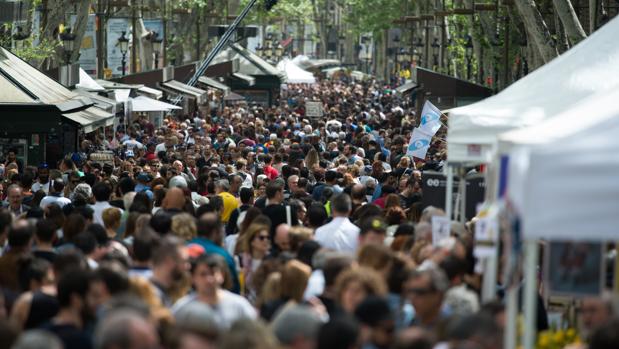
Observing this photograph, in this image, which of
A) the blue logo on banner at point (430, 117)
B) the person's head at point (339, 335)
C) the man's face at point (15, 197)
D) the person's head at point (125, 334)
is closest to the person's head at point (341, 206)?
the man's face at point (15, 197)

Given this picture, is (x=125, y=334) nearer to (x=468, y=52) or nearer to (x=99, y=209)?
(x=99, y=209)

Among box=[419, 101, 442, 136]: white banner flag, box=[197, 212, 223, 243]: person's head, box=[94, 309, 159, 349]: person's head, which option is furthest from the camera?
box=[419, 101, 442, 136]: white banner flag

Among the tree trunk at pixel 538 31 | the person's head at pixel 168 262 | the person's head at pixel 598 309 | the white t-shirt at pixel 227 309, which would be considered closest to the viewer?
the person's head at pixel 598 309

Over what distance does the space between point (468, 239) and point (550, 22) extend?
2793 cm

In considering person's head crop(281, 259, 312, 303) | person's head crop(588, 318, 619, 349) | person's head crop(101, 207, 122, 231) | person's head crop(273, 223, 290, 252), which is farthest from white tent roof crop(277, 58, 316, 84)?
person's head crop(588, 318, 619, 349)

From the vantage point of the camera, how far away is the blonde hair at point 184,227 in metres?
11.0

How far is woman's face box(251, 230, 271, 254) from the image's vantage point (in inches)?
437

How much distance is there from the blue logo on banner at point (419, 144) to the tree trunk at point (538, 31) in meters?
4.35

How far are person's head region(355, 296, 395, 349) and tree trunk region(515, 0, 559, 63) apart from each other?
17.8 meters

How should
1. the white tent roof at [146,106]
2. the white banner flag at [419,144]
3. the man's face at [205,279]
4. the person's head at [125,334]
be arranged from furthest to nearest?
the white tent roof at [146,106]
the white banner flag at [419,144]
the man's face at [205,279]
the person's head at [125,334]

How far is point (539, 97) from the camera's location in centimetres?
1252

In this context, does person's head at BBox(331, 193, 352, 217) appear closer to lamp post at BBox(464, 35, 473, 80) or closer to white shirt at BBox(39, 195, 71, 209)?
white shirt at BBox(39, 195, 71, 209)

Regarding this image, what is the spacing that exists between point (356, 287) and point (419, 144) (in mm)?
13215

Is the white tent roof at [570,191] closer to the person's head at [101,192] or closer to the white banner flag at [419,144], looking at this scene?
the person's head at [101,192]
